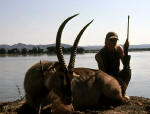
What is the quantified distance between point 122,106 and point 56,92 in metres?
2.87

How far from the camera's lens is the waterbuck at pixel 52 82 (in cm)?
712

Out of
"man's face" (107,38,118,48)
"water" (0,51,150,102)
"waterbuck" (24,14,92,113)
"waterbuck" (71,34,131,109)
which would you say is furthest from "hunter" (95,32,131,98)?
"water" (0,51,150,102)

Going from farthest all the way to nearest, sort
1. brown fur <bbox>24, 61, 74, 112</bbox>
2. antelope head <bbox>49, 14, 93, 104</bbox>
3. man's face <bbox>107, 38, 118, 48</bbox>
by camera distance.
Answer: man's face <bbox>107, 38, 118, 48</bbox>, brown fur <bbox>24, 61, 74, 112</bbox>, antelope head <bbox>49, 14, 93, 104</bbox>

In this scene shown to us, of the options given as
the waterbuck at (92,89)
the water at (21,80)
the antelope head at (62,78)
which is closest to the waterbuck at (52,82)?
the antelope head at (62,78)

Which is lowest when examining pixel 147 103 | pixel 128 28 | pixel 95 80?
pixel 147 103

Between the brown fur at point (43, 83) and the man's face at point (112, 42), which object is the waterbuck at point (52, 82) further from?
the man's face at point (112, 42)

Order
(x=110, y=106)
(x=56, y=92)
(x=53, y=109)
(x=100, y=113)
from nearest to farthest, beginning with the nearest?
(x=56, y=92), (x=53, y=109), (x=100, y=113), (x=110, y=106)

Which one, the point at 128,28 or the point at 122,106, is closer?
the point at 122,106

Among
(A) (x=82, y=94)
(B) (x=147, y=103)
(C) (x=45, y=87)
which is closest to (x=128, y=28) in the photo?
A: (B) (x=147, y=103)

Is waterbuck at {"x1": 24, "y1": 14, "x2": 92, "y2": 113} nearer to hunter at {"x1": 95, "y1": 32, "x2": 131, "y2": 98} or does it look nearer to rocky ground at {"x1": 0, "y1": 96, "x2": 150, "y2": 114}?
rocky ground at {"x1": 0, "y1": 96, "x2": 150, "y2": 114}

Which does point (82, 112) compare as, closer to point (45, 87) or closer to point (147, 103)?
point (45, 87)

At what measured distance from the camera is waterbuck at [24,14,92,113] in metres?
7.12

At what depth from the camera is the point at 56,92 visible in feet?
23.8

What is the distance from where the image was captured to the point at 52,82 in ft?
24.1
